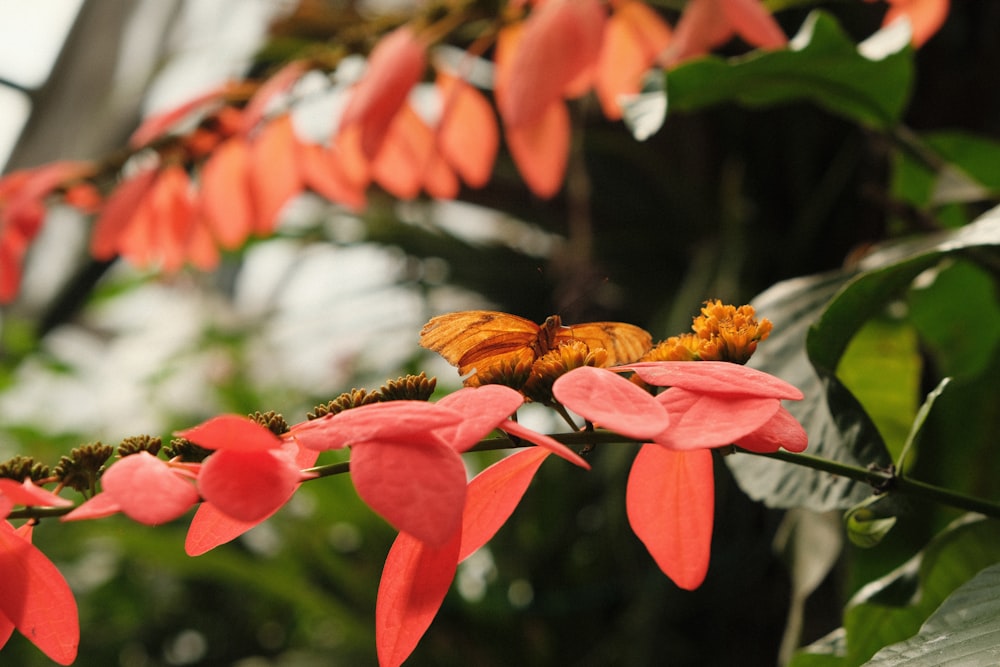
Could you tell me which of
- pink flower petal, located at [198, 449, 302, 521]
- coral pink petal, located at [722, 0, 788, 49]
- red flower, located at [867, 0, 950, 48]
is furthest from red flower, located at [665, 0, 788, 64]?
pink flower petal, located at [198, 449, 302, 521]

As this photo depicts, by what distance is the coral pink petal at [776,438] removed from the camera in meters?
0.17

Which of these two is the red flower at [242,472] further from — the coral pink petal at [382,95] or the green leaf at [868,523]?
the coral pink petal at [382,95]

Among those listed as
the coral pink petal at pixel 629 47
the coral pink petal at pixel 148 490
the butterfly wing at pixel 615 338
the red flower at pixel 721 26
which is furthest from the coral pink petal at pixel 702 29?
the coral pink petal at pixel 148 490

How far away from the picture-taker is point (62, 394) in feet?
5.93

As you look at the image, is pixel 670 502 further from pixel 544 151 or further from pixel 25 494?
pixel 544 151

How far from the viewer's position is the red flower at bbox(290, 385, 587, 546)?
6.0 inches

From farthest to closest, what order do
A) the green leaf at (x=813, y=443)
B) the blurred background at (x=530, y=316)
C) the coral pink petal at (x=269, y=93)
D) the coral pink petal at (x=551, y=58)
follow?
the blurred background at (x=530, y=316) < the coral pink petal at (x=269, y=93) < the coral pink petal at (x=551, y=58) < the green leaf at (x=813, y=443)

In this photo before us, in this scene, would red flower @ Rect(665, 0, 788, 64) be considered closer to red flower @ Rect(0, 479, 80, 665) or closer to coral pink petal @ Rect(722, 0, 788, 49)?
coral pink petal @ Rect(722, 0, 788, 49)

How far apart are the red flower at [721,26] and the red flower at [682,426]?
9.6 inches

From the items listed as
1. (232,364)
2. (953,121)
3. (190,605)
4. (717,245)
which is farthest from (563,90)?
(232,364)

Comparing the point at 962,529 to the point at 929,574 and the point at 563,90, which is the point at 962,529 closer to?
the point at 929,574

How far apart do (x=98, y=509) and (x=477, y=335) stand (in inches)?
3.9

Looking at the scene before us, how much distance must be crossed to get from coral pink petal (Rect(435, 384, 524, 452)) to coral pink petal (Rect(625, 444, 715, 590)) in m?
0.06

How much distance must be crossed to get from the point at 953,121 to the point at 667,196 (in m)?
0.28
